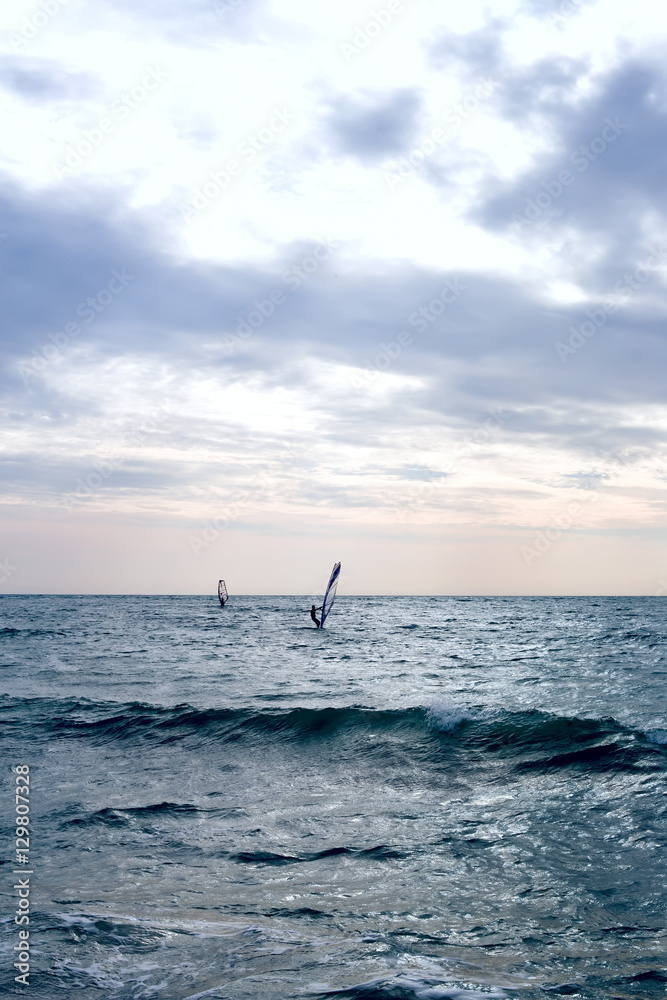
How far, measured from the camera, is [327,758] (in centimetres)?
1365

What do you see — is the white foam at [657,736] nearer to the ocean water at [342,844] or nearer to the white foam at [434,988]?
the ocean water at [342,844]

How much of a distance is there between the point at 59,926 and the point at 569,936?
4.41 meters

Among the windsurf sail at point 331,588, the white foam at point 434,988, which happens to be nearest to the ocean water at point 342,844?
the white foam at point 434,988

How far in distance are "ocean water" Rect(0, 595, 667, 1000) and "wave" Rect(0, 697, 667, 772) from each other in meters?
0.08

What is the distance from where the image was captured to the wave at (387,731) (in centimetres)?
1289

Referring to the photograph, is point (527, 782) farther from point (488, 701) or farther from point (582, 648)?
point (582, 648)

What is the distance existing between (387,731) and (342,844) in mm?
7090

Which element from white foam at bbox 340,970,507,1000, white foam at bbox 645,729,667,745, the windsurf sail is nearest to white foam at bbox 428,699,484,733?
white foam at bbox 645,729,667,745

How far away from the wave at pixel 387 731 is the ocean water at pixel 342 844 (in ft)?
0.25

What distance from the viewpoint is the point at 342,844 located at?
28.4 feet

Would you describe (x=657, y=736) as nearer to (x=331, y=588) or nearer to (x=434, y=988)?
(x=434, y=988)

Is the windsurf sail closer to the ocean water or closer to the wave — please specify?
the ocean water

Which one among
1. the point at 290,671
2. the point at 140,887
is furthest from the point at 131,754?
the point at 290,671

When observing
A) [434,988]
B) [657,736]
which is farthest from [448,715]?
[434,988]
